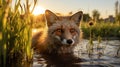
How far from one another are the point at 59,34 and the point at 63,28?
0.60ft

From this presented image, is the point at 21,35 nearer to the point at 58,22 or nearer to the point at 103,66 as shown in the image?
the point at 103,66

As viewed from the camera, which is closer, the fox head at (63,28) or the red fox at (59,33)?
the fox head at (63,28)

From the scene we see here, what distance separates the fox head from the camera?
6.87 m

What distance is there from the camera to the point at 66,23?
716cm

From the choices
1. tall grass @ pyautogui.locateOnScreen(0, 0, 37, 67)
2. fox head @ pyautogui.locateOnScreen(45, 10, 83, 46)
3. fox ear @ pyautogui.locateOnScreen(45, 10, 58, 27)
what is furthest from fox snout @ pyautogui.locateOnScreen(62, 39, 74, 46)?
tall grass @ pyautogui.locateOnScreen(0, 0, 37, 67)

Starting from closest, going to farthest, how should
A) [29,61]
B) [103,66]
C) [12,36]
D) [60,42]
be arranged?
[12,36]
[29,61]
[103,66]
[60,42]

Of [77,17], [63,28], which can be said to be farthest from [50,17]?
[77,17]

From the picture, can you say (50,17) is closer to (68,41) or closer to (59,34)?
(59,34)

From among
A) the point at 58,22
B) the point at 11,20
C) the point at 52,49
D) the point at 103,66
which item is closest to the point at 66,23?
the point at 58,22

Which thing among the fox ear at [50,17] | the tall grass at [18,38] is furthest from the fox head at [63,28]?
the tall grass at [18,38]

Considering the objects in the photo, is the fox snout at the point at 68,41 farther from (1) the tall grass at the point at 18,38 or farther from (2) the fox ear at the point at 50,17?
(1) the tall grass at the point at 18,38

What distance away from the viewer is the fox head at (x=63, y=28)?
6.87 m

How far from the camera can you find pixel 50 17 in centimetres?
732

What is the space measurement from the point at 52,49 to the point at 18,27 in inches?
104
